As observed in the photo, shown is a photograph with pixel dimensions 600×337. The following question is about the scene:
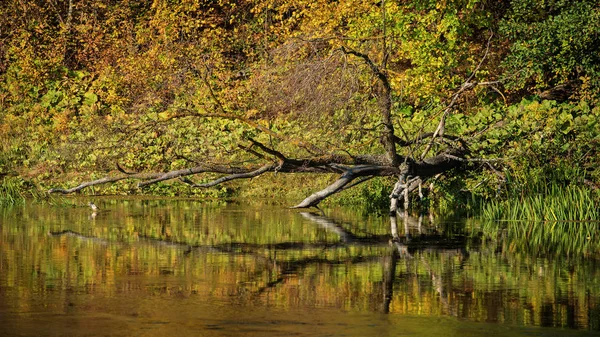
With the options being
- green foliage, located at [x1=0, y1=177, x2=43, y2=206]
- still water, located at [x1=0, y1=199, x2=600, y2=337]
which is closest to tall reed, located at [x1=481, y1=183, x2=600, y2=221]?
→ still water, located at [x1=0, y1=199, x2=600, y2=337]

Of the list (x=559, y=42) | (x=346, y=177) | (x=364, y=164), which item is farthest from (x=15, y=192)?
(x=559, y=42)

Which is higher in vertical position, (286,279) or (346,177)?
(346,177)

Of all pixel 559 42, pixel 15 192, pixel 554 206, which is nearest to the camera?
pixel 554 206

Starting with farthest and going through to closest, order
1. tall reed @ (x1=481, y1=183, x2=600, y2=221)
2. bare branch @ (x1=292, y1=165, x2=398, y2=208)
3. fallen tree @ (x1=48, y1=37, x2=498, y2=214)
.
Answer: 1. bare branch @ (x1=292, y1=165, x2=398, y2=208)
2. tall reed @ (x1=481, y1=183, x2=600, y2=221)
3. fallen tree @ (x1=48, y1=37, x2=498, y2=214)

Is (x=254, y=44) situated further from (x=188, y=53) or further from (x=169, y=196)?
(x=169, y=196)

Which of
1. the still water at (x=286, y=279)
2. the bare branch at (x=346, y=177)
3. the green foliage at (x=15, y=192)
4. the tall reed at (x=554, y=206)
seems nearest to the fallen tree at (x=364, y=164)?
the bare branch at (x=346, y=177)

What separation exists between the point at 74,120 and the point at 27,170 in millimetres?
3319

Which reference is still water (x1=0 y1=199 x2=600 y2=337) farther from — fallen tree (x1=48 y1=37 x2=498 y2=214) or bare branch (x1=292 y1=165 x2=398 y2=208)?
fallen tree (x1=48 y1=37 x2=498 y2=214)

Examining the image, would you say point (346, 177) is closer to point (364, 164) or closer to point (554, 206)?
point (364, 164)

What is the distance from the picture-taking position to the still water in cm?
792

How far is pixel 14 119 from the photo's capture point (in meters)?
24.9

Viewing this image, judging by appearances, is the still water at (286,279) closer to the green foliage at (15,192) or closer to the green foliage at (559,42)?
the green foliage at (15,192)

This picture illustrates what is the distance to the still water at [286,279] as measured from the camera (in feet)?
26.0

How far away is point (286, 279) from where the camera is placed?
10.2 metres
